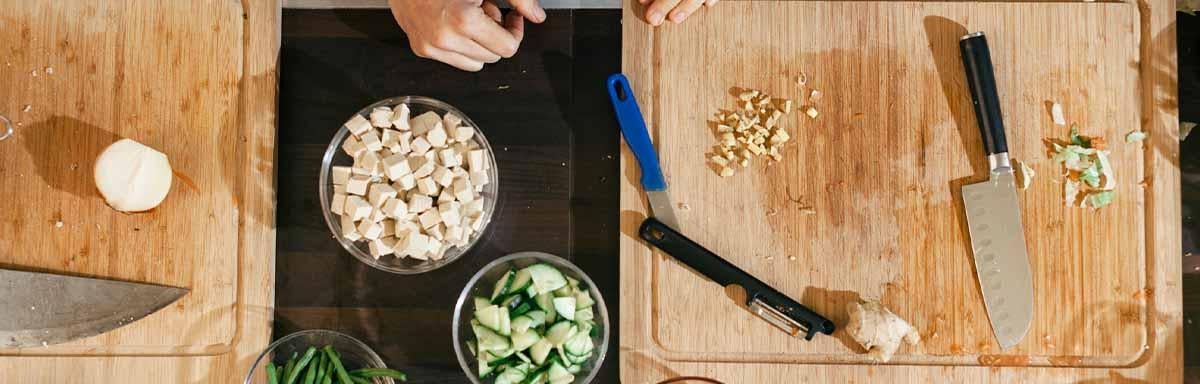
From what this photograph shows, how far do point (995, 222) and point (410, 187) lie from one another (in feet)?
4.24

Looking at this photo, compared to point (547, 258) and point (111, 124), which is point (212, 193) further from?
point (547, 258)

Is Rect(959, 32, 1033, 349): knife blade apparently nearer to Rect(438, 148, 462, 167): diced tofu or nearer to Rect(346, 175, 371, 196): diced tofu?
Rect(438, 148, 462, 167): diced tofu

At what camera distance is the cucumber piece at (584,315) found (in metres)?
1.71

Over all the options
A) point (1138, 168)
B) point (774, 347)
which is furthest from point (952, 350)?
point (1138, 168)

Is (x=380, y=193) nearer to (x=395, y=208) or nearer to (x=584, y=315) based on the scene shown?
(x=395, y=208)

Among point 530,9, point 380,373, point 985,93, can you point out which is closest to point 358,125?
point 530,9

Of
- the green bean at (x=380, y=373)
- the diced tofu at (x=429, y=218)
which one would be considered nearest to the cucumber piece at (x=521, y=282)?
the diced tofu at (x=429, y=218)

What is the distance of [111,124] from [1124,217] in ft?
7.59

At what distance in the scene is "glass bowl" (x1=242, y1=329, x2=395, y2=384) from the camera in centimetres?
177

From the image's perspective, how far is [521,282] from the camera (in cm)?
171

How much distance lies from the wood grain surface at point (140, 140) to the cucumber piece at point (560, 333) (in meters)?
0.68

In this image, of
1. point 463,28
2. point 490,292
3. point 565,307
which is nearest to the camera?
point 463,28

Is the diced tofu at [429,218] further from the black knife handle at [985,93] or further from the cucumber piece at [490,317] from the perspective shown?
the black knife handle at [985,93]

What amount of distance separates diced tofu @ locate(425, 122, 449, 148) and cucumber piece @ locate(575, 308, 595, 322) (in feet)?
1.56
